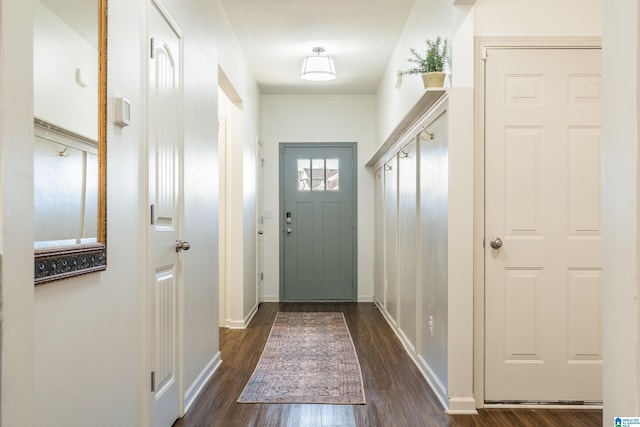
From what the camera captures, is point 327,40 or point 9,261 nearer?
point 9,261

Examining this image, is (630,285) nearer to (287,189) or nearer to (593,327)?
(593,327)

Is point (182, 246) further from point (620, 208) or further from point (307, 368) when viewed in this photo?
point (620, 208)

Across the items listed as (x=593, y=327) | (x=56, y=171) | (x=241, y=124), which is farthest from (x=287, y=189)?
(x=56, y=171)

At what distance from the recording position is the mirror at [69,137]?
1.27m

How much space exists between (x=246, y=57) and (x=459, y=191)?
10.1ft

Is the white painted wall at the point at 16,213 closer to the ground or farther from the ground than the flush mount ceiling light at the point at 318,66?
closer to the ground

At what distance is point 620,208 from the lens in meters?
1.15

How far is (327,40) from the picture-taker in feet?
14.8

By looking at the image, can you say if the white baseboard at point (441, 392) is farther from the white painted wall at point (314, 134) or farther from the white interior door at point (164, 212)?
the white painted wall at point (314, 134)

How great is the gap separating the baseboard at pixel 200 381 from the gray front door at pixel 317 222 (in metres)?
2.84

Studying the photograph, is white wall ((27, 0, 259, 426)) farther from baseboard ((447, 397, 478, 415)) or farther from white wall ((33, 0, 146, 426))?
baseboard ((447, 397, 478, 415))

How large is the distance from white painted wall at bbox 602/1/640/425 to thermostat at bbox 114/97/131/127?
1522mm

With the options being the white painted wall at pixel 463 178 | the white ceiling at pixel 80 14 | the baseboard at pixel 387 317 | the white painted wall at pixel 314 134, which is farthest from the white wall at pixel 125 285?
the white painted wall at pixel 314 134

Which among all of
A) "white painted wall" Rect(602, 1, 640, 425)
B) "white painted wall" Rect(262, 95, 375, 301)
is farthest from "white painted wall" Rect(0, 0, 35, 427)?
"white painted wall" Rect(262, 95, 375, 301)
